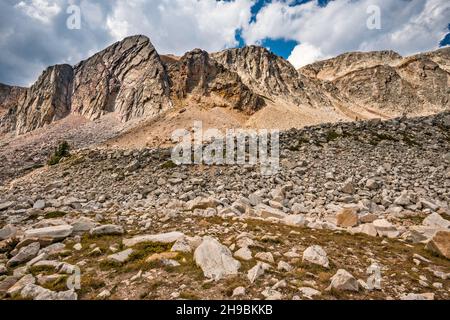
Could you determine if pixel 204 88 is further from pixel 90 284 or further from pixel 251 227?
pixel 90 284

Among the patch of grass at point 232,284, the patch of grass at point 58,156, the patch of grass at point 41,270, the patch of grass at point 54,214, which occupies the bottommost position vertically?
the patch of grass at point 41,270

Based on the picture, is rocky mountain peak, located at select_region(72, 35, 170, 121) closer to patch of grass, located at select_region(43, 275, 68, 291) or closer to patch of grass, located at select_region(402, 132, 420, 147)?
patch of grass, located at select_region(402, 132, 420, 147)

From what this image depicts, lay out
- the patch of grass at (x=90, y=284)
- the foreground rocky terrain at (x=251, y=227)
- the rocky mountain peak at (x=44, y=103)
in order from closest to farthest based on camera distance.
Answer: the patch of grass at (x=90, y=284) < the foreground rocky terrain at (x=251, y=227) < the rocky mountain peak at (x=44, y=103)

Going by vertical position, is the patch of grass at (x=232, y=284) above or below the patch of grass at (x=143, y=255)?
below

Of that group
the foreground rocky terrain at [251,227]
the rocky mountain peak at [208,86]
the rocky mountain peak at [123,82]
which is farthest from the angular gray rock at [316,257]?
the rocky mountain peak at [208,86]

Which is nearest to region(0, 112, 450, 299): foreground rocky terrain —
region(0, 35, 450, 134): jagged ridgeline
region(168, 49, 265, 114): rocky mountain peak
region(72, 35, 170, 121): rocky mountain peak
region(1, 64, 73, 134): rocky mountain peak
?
region(72, 35, 170, 121): rocky mountain peak

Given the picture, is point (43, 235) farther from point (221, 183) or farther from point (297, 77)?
point (297, 77)

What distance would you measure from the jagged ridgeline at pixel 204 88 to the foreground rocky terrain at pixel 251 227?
5170cm

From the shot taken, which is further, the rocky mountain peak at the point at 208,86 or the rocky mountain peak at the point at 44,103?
the rocky mountain peak at the point at 44,103

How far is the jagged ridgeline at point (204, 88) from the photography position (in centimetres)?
7544

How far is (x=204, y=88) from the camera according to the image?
76.1 metres

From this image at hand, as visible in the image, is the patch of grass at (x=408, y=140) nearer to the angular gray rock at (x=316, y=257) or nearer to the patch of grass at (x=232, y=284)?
the angular gray rock at (x=316, y=257)

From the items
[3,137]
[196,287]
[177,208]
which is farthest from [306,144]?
[3,137]

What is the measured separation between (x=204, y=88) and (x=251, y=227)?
A: 228 ft
